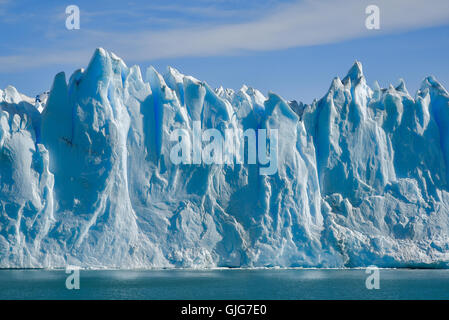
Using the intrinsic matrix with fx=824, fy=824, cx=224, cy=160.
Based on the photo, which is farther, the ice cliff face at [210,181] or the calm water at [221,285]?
the ice cliff face at [210,181]

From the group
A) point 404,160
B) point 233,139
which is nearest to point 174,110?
point 233,139

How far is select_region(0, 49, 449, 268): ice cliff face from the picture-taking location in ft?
106

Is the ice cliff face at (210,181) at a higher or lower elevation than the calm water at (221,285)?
higher

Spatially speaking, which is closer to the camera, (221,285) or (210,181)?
(221,285)

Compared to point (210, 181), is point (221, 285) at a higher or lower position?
lower

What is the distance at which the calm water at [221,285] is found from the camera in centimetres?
2533

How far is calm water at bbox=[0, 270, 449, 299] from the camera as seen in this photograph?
25.3 m

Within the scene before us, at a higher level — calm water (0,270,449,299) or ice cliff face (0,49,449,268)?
ice cliff face (0,49,449,268)

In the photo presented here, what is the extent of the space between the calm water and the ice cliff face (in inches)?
39.8

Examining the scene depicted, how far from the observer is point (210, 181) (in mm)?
34531

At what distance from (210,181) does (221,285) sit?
287 inches

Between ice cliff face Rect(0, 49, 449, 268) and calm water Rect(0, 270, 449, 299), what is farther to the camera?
ice cliff face Rect(0, 49, 449, 268)

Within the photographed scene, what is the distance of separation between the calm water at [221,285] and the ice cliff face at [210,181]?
3.32ft
